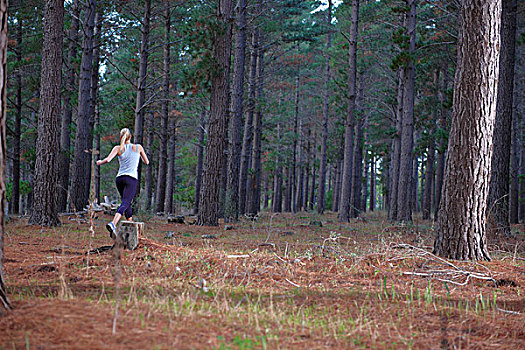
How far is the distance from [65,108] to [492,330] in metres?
16.9

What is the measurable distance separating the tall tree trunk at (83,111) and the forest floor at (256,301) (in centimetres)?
748

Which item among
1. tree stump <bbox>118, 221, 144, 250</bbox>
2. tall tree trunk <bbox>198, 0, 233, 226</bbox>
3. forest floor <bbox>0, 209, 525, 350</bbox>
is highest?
tall tree trunk <bbox>198, 0, 233, 226</bbox>

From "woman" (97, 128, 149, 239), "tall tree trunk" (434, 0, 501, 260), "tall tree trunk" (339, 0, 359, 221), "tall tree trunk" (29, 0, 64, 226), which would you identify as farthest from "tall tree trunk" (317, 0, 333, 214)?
"woman" (97, 128, 149, 239)

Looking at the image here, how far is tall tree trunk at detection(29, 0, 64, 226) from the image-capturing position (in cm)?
1098

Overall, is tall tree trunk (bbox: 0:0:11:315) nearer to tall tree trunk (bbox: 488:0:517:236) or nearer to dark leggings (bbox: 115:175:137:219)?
dark leggings (bbox: 115:175:137:219)

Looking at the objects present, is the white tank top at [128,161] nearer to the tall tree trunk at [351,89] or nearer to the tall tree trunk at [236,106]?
the tall tree trunk at [236,106]

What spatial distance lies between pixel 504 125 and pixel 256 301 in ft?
33.6

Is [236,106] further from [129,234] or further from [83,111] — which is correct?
[129,234]

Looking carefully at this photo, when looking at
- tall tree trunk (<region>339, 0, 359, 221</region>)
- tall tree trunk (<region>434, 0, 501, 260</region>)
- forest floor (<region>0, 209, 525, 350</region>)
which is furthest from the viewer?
tall tree trunk (<region>339, 0, 359, 221</region>)

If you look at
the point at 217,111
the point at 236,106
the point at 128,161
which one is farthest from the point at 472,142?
the point at 236,106

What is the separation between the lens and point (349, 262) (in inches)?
275

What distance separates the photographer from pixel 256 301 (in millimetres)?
4602

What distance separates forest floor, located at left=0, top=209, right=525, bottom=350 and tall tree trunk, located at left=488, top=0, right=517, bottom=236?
4.22 m

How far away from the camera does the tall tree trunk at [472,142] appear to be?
7.15 metres
